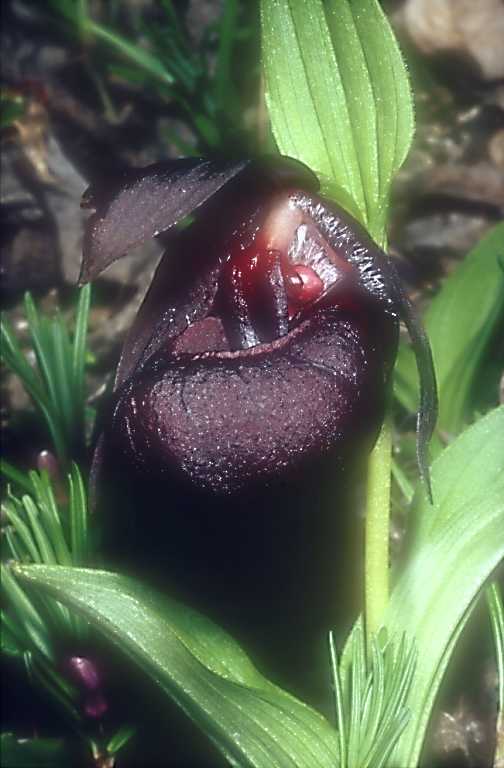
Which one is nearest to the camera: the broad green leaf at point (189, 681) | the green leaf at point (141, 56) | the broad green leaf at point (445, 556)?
the broad green leaf at point (189, 681)

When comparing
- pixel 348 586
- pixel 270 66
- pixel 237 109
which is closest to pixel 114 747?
pixel 348 586

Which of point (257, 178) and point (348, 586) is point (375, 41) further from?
point (348, 586)

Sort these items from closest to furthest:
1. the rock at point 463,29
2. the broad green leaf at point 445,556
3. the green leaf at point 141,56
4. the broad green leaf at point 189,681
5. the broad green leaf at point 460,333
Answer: the broad green leaf at point 189,681
the broad green leaf at point 445,556
the broad green leaf at point 460,333
the green leaf at point 141,56
the rock at point 463,29

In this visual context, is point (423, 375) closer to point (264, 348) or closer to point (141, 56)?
point (264, 348)

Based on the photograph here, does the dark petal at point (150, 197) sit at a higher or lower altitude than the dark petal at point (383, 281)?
higher

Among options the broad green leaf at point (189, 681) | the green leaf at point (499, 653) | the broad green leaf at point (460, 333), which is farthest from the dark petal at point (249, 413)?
the broad green leaf at point (460, 333)

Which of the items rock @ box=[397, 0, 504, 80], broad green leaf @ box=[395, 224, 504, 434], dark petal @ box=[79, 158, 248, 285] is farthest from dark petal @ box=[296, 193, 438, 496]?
rock @ box=[397, 0, 504, 80]

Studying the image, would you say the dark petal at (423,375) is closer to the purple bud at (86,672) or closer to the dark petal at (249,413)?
the dark petal at (249,413)
